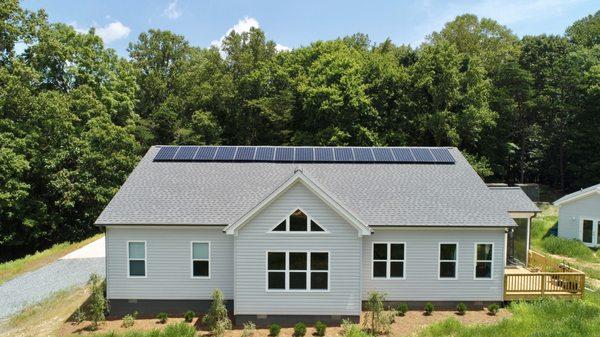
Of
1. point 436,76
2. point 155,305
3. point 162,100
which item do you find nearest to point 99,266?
point 155,305

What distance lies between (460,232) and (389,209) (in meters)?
3.04

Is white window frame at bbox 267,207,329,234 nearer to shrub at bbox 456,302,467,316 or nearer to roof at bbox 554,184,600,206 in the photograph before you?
shrub at bbox 456,302,467,316

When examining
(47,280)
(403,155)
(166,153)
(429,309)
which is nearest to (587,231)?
(403,155)

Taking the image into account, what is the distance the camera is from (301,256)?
17672 mm

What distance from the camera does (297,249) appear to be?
17516mm

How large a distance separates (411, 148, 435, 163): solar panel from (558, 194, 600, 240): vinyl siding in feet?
45.7

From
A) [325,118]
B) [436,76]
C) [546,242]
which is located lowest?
[546,242]

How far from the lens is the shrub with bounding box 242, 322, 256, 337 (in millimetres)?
16547

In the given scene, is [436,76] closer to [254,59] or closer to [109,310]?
[254,59]

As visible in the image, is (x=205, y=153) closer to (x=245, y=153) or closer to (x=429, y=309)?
(x=245, y=153)

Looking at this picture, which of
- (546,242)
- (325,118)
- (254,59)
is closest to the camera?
(546,242)

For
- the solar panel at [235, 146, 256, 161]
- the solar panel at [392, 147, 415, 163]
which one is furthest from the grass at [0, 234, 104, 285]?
the solar panel at [392, 147, 415, 163]

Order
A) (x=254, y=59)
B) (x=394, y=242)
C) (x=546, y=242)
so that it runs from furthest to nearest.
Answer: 1. (x=254, y=59)
2. (x=546, y=242)
3. (x=394, y=242)

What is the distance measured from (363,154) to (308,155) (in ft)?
9.71
